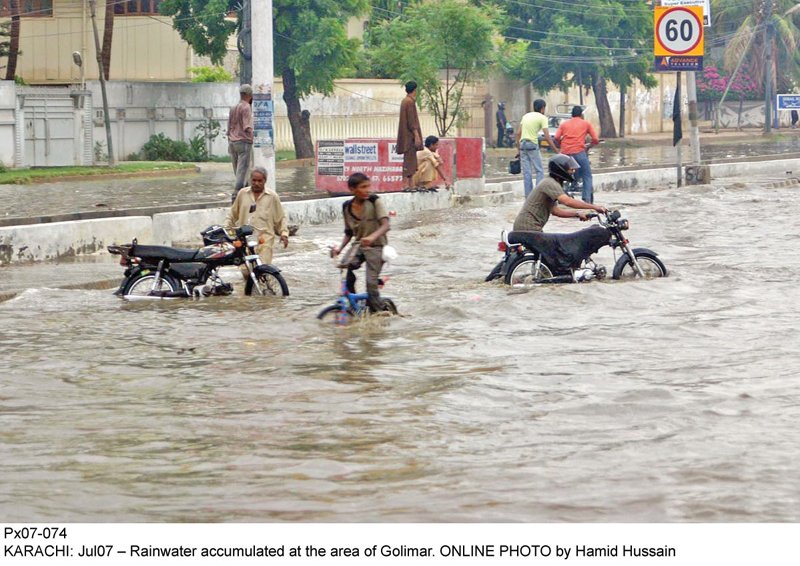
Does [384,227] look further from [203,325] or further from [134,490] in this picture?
[134,490]

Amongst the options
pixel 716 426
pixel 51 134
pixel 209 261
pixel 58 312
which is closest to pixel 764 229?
pixel 209 261

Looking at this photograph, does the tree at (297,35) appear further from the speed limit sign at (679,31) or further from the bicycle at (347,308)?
the bicycle at (347,308)

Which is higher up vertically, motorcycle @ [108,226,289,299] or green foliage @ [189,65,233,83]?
green foliage @ [189,65,233,83]

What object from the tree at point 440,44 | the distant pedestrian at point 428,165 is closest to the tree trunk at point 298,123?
the tree at point 440,44

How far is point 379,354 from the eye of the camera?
1127 cm

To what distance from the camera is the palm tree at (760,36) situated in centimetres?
6769

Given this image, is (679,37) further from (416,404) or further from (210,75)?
(210,75)

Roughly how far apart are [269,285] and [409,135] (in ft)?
32.4

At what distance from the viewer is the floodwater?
278 inches

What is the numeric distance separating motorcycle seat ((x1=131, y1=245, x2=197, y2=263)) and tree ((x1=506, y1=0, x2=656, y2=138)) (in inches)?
1657

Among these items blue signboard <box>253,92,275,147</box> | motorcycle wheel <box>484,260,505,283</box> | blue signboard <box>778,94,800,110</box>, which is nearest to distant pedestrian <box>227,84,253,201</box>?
blue signboard <box>253,92,275,147</box>

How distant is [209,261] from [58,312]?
4.81 feet

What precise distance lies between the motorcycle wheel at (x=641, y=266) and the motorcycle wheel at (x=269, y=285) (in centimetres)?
328

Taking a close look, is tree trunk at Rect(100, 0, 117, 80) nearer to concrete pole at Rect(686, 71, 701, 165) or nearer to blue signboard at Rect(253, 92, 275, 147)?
concrete pole at Rect(686, 71, 701, 165)
